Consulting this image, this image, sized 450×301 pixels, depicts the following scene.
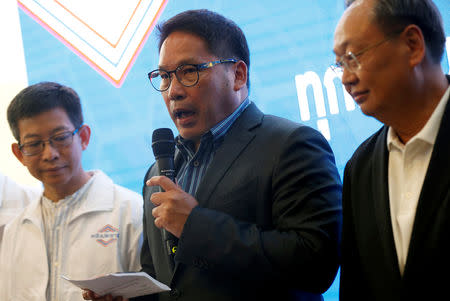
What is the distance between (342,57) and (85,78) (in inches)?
92.3

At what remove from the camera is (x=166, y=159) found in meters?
1.79

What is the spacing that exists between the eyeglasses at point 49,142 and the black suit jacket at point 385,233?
60.5 inches

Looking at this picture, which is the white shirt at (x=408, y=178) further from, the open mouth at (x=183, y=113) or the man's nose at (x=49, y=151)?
the man's nose at (x=49, y=151)

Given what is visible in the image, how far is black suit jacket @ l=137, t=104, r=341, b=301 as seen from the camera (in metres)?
1.52

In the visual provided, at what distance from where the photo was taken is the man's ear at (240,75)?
2.02m

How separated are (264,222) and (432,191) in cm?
61

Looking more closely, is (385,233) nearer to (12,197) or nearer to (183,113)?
(183,113)

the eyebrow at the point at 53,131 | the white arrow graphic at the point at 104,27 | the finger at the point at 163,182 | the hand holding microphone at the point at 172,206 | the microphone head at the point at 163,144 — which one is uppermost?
the white arrow graphic at the point at 104,27

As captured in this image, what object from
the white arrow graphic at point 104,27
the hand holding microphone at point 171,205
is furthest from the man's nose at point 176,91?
the white arrow graphic at point 104,27

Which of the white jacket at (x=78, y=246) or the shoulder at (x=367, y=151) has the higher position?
the shoulder at (x=367, y=151)

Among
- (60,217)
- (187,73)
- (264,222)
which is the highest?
(187,73)

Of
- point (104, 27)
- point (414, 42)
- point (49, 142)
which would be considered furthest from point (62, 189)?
point (414, 42)

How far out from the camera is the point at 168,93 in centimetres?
191

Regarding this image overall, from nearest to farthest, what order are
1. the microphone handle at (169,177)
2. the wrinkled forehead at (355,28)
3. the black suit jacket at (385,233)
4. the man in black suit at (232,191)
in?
the black suit jacket at (385,233) → the wrinkled forehead at (355,28) → the man in black suit at (232,191) → the microphone handle at (169,177)
